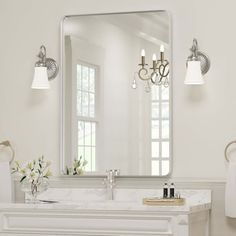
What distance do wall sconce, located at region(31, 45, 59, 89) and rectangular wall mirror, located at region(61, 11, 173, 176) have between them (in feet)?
0.29

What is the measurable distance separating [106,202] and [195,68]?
1.01 m

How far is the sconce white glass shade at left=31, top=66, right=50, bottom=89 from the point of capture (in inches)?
186

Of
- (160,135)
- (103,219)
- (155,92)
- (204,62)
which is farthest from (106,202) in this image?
(204,62)

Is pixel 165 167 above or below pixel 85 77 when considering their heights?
below

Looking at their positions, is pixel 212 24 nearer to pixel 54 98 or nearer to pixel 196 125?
pixel 196 125

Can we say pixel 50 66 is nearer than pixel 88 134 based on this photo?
No

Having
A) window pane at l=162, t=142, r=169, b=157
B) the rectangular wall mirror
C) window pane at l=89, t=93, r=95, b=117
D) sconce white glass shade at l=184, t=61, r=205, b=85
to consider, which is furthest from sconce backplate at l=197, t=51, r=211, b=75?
window pane at l=89, t=93, r=95, b=117

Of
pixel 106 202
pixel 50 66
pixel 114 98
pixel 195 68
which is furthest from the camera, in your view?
pixel 50 66

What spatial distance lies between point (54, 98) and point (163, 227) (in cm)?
129

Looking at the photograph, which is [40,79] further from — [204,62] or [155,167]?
[204,62]

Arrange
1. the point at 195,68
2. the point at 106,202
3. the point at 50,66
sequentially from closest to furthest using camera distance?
the point at 195,68, the point at 106,202, the point at 50,66

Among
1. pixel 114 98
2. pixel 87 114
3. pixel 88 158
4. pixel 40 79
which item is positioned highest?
pixel 40 79

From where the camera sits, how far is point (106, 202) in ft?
15.0

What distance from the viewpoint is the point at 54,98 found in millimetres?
4852
